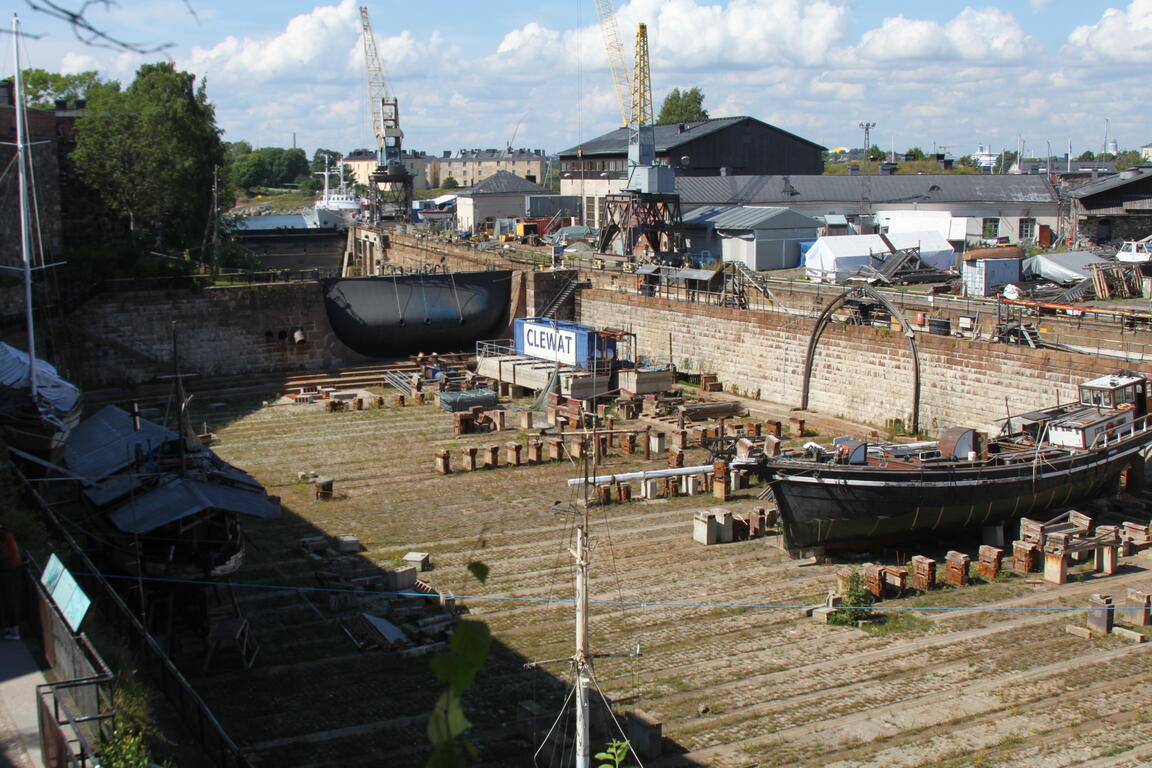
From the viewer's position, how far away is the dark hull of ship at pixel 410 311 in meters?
31.8

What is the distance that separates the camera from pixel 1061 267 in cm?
3706

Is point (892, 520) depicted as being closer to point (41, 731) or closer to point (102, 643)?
point (102, 643)

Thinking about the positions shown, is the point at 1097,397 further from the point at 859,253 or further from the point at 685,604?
the point at 859,253

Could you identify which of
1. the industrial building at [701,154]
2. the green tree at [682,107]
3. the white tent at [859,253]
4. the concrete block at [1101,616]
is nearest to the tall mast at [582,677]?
the concrete block at [1101,616]

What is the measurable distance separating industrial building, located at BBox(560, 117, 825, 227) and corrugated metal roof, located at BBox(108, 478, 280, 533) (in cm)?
4397

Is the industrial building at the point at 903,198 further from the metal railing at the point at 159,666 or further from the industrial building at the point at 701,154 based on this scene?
the metal railing at the point at 159,666

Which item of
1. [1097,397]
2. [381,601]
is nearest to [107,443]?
[381,601]

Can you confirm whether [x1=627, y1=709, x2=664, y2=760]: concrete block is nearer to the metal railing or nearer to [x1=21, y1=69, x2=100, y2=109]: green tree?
the metal railing

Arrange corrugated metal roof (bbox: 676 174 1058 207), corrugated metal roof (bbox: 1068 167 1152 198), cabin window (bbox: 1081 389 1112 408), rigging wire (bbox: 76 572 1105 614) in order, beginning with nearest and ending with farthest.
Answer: rigging wire (bbox: 76 572 1105 614) < cabin window (bbox: 1081 389 1112 408) < corrugated metal roof (bbox: 1068 167 1152 198) < corrugated metal roof (bbox: 676 174 1058 207)

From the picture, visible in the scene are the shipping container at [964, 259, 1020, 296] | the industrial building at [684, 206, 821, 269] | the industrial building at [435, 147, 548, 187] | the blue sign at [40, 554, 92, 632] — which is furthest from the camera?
the industrial building at [435, 147, 548, 187]

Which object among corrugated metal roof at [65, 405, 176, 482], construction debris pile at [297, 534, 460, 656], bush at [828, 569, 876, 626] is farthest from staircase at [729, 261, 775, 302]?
corrugated metal roof at [65, 405, 176, 482]

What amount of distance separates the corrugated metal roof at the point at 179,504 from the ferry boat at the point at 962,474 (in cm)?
716

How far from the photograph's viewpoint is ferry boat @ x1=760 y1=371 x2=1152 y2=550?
1598 cm

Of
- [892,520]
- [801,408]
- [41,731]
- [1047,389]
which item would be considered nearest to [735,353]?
[801,408]
